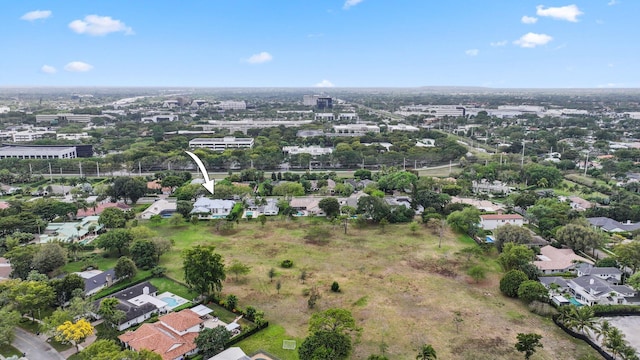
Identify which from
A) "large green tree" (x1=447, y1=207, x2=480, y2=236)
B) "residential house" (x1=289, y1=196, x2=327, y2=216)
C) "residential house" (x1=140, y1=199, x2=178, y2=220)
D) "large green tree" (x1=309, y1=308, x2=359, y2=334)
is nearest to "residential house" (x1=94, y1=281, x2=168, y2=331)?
"large green tree" (x1=309, y1=308, x2=359, y2=334)

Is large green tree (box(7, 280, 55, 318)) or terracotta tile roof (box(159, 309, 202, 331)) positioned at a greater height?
large green tree (box(7, 280, 55, 318))

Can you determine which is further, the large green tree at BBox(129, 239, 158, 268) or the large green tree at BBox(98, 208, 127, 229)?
the large green tree at BBox(98, 208, 127, 229)

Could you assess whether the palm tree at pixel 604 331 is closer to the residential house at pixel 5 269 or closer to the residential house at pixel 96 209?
the residential house at pixel 5 269

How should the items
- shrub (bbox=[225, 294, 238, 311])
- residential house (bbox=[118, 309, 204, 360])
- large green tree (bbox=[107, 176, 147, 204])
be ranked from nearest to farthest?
residential house (bbox=[118, 309, 204, 360]), shrub (bbox=[225, 294, 238, 311]), large green tree (bbox=[107, 176, 147, 204])

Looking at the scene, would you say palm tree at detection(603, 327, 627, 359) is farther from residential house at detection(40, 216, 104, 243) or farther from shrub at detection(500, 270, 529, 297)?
residential house at detection(40, 216, 104, 243)

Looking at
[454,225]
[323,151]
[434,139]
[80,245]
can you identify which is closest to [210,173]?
[323,151]

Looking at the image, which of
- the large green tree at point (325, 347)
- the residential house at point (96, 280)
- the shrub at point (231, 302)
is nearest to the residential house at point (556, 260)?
the large green tree at point (325, 347)
